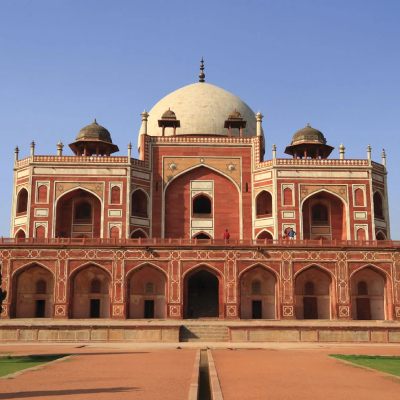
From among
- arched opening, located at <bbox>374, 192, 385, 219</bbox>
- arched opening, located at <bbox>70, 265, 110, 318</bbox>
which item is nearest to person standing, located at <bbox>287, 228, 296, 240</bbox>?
arched opening, located at <bbox>374, 192, 385, 219</bbox>

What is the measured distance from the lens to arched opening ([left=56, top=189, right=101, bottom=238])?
3550 centimetres

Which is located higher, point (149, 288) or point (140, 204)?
point (140, 204)

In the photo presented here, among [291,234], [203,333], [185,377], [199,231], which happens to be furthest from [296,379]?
[199,231]

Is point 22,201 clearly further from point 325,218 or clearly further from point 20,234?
point 325,218

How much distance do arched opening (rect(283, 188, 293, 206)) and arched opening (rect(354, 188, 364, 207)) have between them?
13.5ft

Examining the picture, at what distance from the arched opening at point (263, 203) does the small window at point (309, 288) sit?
6.68m

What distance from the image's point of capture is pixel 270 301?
30.6 meters

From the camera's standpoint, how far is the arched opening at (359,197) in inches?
1395

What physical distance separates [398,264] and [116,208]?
1691 centimetres

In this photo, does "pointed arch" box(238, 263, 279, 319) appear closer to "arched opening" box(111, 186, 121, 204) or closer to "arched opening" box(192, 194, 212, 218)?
"arched opening" box(192, 194, 212, 218)

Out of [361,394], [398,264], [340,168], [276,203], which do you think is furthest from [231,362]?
[340,168]

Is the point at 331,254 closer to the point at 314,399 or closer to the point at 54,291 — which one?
the point at 54,291

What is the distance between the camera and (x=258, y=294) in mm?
30891

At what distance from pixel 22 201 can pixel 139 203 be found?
25.4 feet
